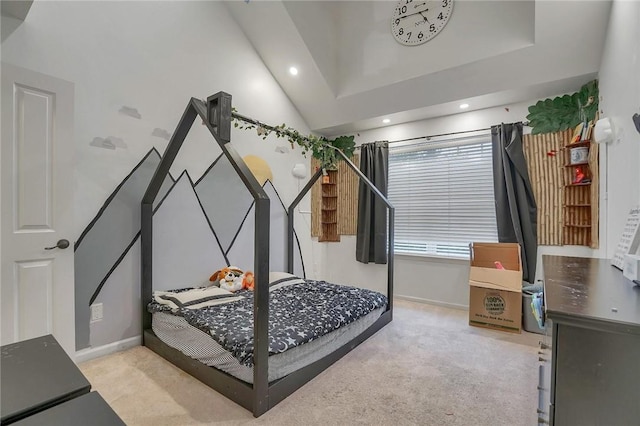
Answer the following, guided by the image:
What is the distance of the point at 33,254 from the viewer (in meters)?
1.85

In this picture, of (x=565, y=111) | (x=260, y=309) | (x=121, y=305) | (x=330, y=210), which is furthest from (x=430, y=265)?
(x=121, y=305)

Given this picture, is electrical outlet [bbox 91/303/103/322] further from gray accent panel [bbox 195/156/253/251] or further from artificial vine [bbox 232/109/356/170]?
artificial vine [bbox 232/109/356/170]

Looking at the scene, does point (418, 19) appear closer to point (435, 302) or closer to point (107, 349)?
point (435, 302)

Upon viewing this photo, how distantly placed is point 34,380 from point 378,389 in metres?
1.78

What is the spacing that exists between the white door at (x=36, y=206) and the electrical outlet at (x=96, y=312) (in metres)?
0.35

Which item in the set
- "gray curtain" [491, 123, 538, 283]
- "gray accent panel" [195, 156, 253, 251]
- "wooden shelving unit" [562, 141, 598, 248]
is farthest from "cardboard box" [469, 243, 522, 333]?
"gray accent panel" [195, 156, 253, 251]

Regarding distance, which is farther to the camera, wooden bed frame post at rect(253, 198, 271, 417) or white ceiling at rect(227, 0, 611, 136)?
white ceiling at rect(227, 0, 611, 136)

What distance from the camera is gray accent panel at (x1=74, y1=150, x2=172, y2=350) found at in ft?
7.55

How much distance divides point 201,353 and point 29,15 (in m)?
2.65

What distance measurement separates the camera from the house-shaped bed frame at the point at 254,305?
1.65 m

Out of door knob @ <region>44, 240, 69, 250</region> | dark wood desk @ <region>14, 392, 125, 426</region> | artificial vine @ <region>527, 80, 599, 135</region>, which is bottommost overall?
dark wood desk @ <region>14, 392, 125, 426</region>

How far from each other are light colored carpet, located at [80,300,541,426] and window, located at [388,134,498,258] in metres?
1.36

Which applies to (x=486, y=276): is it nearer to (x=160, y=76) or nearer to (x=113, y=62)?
(x=160, y=76)

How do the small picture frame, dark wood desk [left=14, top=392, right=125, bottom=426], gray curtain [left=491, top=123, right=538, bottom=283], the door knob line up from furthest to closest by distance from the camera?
gray curtain [left=491, top=123, right=538, bottom=283], the door knob, the small picture frame, dark wood desk [left=14, top=392, right=125, bottom=426]
